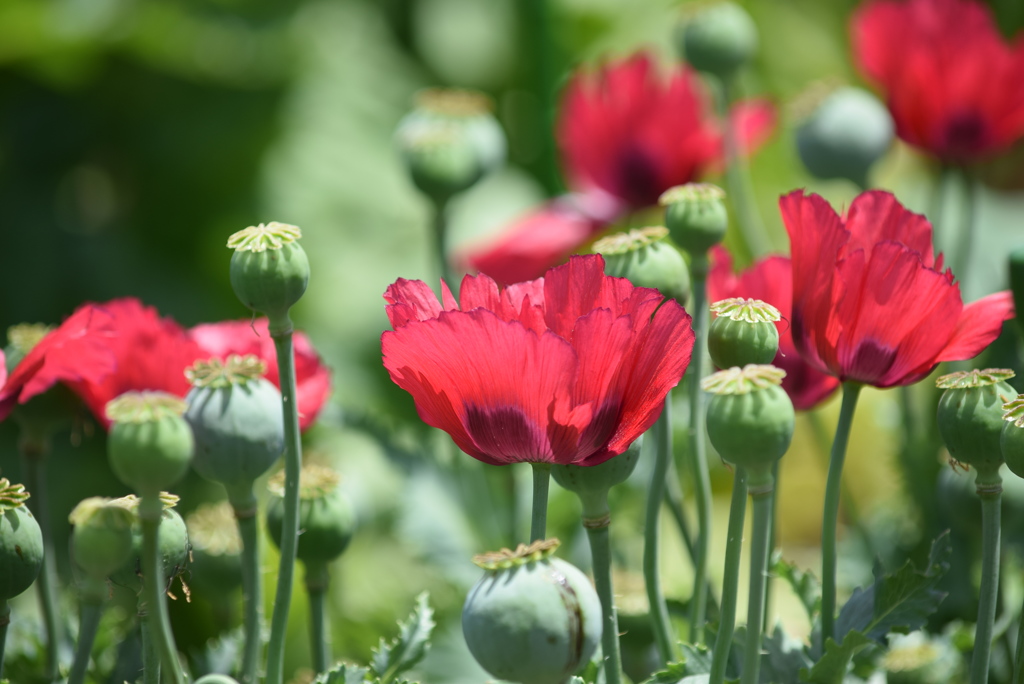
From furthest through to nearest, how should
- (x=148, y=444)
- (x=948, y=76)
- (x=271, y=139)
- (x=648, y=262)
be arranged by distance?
(x=271, y=139)
(x=948, y=76)
(x=648, y=262)
(x=148, y=444)

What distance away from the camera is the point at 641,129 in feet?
2.01

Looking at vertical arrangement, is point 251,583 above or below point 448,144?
below

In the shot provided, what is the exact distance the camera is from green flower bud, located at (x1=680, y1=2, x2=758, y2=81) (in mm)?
583

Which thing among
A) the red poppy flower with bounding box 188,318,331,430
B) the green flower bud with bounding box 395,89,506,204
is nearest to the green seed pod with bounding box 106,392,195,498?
the red poppy flower with bounding box 188,318,331,430

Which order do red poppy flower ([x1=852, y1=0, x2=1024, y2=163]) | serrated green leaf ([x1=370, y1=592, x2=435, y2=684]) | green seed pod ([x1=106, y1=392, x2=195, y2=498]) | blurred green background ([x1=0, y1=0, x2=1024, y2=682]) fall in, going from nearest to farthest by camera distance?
1. green seed pod ([x1=106, y1=392, x2=195, y2=498])
2. serrated green leaf ([x1=370, y1=592, x2=435, y2=684])
3. red poppy flower ([x1=852, y1=0, x2=1024, y2=163])
4. blurred green background ([x1=0, y1=0, x2=1024, y2=682])

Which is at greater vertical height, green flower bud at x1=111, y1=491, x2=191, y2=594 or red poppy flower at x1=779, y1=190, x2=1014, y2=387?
red poppy flower at x1=779, y1=190, x2=1014, y2=387

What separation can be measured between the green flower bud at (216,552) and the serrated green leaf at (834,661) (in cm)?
21

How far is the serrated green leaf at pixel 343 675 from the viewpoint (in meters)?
0.31

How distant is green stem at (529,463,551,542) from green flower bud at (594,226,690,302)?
66 millimetres

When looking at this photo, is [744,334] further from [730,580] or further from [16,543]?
[16,543]

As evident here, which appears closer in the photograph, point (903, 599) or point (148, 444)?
point (148, 444)

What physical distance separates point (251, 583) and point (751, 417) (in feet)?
0.52

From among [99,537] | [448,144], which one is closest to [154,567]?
[99,537]

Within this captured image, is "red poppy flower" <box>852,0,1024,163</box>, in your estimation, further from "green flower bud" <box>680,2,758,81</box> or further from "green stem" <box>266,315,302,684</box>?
"green stem" <box>266,315,302,684</box>
